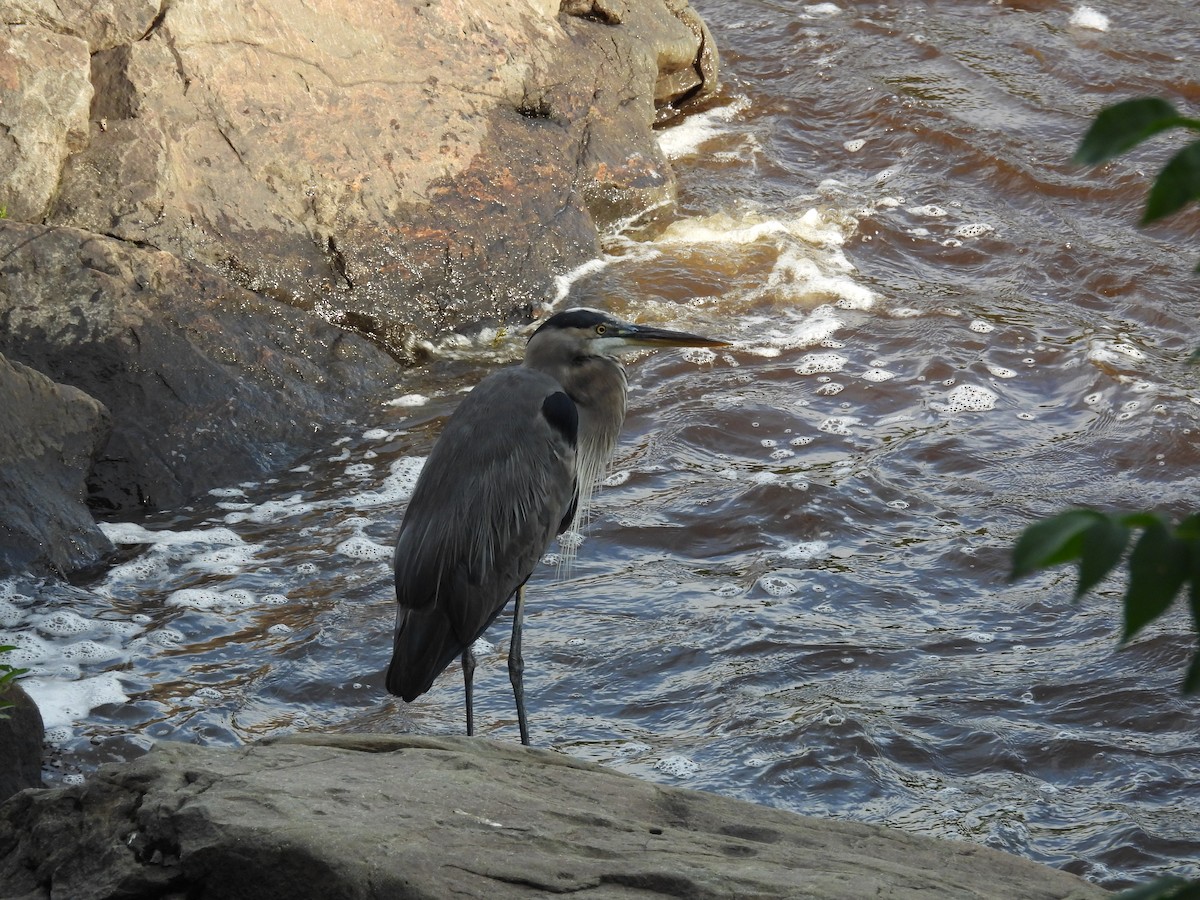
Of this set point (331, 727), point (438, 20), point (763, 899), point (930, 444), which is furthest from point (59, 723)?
point (438, 20)

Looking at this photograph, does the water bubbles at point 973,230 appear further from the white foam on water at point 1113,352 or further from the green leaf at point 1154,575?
the green leaf at point 1154,575

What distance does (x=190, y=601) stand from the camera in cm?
520

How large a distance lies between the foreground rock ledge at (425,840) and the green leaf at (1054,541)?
1667 mm

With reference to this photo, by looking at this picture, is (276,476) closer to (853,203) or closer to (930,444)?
(930,444)

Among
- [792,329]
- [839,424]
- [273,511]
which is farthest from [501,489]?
[792,329]

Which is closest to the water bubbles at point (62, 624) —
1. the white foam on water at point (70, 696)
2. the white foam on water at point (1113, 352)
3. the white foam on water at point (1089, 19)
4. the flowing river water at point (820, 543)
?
the flowing river water at point (820, 543)

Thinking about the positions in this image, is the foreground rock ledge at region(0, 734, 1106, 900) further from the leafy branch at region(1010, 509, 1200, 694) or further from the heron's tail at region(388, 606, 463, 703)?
the leafy branch at region(1010, 509, 1200, 694)

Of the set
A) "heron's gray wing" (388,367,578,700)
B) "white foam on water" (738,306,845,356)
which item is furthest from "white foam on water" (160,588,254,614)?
"white foam on water" (738,306,845,356)

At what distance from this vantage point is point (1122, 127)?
0.99m

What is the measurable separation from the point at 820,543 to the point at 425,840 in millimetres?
3404

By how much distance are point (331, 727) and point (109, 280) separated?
2566mm

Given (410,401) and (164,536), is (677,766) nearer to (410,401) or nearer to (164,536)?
(164,536)

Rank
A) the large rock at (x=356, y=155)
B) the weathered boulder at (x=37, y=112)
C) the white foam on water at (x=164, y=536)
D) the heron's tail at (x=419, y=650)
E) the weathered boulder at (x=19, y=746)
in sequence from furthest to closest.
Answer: the large rock at (x=356, y=155), the weathered boulder at (x=37, y=112), the white foam on water at (x=164, y=536), the heron's tail at (x=419, y=650), the weathered boulder at (x=19, y=746)

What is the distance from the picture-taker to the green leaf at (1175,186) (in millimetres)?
976
